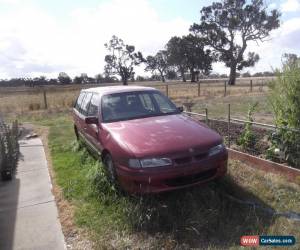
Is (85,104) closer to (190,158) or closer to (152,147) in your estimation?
(152,147)

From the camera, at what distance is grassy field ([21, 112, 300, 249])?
11.5 feet

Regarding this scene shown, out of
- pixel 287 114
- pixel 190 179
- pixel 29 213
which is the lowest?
pixel 29 213

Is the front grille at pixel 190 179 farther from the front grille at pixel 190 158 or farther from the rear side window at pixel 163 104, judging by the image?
the rear side window at pixel 163 104

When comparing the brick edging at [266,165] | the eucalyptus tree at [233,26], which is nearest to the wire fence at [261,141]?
the brick edging at [266,165]

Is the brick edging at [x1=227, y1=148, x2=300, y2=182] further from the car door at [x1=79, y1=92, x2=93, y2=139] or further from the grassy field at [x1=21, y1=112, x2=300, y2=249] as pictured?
the car door at [x1=79, y1=92, x2=93, y2=139]

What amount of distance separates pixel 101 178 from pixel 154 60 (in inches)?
3715

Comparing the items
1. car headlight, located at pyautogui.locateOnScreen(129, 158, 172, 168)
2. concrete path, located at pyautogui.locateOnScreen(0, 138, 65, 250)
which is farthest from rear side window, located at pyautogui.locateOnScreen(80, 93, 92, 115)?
car headlight, located at pyautogui.locateOnScreen(129, 158, 172, 168)

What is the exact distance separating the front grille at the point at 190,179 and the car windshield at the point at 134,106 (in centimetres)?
157

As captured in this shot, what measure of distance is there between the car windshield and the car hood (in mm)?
276

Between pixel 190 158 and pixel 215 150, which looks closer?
pixel 190 158

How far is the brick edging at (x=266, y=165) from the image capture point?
4832 mm

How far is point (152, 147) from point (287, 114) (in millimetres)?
2816

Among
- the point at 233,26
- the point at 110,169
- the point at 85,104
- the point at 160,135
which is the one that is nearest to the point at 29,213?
the point at 110,169

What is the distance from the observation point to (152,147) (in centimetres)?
397
